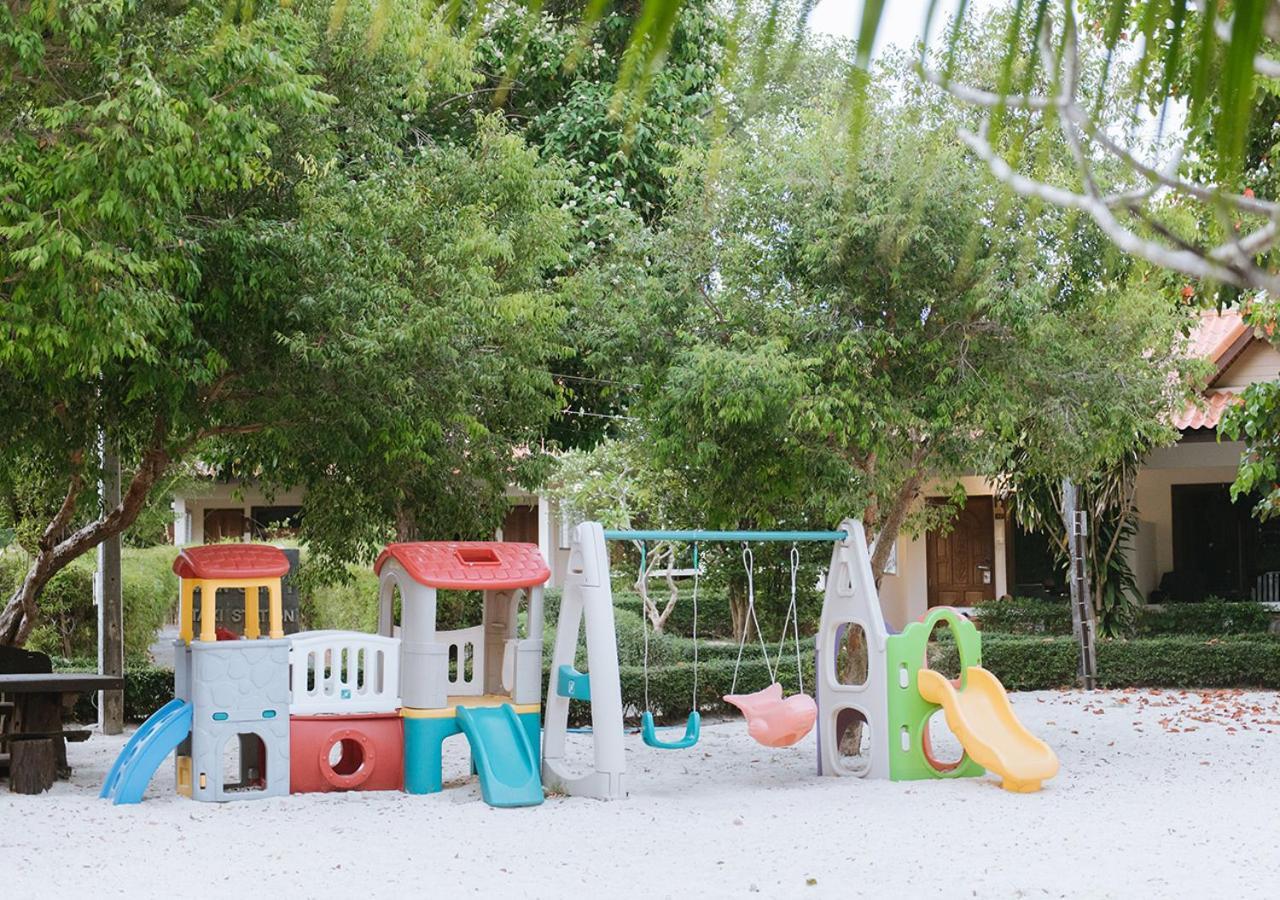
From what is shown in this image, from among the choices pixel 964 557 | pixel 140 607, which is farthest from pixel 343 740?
pixel 964 557

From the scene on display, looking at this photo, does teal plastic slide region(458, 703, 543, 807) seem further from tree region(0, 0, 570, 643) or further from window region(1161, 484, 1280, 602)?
window region(1161, 484, 1280, 602)

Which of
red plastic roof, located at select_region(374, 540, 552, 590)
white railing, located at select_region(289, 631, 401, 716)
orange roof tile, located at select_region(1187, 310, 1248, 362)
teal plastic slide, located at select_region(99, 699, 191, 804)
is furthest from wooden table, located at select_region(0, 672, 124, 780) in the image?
orange roof tile, located at select_region(1187, 310, 1248, 362)

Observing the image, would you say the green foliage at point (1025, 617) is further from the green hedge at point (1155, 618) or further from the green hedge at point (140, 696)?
the green hedge at point (140, 696)

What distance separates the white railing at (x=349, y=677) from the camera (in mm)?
9781

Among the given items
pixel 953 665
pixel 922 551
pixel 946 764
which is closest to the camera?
pixel 946 764

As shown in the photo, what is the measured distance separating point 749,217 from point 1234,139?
10302mm

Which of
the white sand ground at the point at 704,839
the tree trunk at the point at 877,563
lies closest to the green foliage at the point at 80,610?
the white sand ground at the point at 704,839

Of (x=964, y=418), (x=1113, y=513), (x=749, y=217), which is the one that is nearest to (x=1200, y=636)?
(x=1113, y=513)

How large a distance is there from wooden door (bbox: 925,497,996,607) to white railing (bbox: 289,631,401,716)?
13604 millimetres

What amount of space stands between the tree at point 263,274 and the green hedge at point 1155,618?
8.54 meters

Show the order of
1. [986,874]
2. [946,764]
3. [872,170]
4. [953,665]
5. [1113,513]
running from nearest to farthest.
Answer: [986,874], [872,170], [946,764], [953,665], [1113,513]

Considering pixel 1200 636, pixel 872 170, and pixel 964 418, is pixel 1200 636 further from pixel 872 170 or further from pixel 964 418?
pixel 872 170

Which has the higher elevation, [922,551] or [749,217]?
[749,217]

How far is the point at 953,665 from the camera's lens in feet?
53.8
